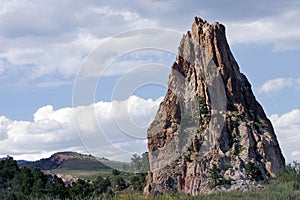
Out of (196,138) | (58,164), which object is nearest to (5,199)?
(196,138)

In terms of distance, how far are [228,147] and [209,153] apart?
4.01m

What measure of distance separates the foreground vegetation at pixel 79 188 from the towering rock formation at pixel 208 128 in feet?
16.4

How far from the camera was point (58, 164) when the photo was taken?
18775 cm

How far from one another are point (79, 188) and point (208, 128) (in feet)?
123

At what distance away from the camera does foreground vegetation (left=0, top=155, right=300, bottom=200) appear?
214ft

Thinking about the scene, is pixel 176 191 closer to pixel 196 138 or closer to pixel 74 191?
pixel 196 138

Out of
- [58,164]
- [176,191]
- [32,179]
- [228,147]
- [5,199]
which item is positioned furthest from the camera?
[58,164]

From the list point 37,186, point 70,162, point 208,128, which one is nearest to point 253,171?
point 208,128

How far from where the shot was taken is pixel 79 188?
8131cm

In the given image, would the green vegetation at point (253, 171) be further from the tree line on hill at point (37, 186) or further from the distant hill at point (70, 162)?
the distant hill at point (70, 162)

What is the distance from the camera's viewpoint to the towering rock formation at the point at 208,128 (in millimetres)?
103688

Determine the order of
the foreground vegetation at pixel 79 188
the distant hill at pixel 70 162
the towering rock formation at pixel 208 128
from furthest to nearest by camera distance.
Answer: the distant hill at pixel 70 162, the towering rock formation at pixel 208 128, the foreground vegetation at pixel 79 188

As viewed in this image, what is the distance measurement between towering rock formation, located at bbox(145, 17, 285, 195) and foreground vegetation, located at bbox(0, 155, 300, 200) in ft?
16.4

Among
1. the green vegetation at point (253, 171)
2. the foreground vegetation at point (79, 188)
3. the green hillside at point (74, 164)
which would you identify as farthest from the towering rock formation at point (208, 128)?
the green hillside at point (74, 164)
